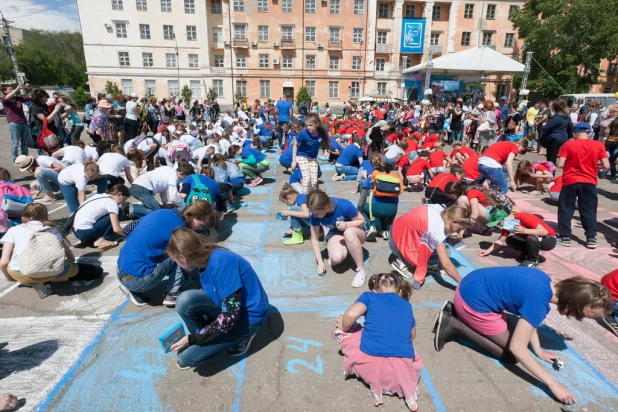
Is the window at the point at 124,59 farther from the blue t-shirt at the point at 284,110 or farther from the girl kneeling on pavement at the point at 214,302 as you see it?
the girl kneeling on pavement at the point at 214,302

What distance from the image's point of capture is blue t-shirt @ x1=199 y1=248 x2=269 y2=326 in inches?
98.1

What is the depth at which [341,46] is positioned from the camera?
3884cm

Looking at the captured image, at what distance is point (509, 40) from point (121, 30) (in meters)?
41.3

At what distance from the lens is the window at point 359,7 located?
37812 millimetres

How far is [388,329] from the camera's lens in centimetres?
246

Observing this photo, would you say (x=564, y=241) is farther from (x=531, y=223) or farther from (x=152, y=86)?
(x=152, y=86)

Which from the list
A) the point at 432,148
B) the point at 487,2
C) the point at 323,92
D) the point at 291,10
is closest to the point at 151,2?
the point at 291,10

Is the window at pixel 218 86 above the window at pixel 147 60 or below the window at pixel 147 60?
below

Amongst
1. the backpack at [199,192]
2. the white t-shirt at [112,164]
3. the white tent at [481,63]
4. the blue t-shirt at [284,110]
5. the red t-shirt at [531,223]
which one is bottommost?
the red t-shirt at [531,223]

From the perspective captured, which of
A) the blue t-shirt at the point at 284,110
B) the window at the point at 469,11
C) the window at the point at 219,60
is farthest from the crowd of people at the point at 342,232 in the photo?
the window at the point at 469,11

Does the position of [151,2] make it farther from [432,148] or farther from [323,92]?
[432,148]

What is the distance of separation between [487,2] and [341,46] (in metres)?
16.0

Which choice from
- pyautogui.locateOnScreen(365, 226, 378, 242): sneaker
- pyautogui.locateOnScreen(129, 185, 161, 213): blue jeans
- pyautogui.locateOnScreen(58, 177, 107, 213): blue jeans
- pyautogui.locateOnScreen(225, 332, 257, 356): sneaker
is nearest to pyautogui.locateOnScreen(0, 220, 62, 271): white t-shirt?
pyautogui.locateOnScreen(129, 185, 161, 213): blue jeans

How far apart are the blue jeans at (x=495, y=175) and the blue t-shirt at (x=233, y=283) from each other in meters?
4.75
